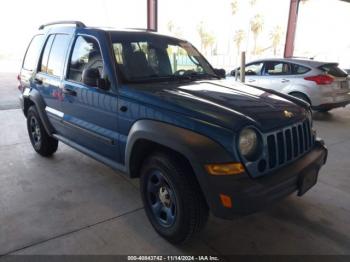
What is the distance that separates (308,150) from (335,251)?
0.85 meters

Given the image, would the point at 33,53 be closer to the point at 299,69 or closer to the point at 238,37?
the point at 299,69

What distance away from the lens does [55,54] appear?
12.8 feet

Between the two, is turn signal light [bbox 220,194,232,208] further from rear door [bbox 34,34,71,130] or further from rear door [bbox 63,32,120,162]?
rear door [bbox 34,34,71,130]

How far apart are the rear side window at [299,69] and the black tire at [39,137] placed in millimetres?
5559

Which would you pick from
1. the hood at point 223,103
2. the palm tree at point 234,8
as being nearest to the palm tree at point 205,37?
the palm tree at point 234,8

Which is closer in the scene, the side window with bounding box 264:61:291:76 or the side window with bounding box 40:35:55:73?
the side window with bounding box 40:35:55:73

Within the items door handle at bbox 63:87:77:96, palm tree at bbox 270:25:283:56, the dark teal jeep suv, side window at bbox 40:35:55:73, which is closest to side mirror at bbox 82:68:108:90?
the dark teal jeep suv

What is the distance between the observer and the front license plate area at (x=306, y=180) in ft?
8.09

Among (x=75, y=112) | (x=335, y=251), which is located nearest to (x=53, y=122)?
(x=75, y=112)

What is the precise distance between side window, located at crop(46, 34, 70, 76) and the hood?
1342mm

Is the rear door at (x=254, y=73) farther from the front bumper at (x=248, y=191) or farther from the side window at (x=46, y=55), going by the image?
the front bumper at (x=248, y=191)

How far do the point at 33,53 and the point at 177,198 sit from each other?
3374 millimetres

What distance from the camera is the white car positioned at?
6.95 m

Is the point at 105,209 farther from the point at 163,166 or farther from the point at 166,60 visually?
the point at 166,60
